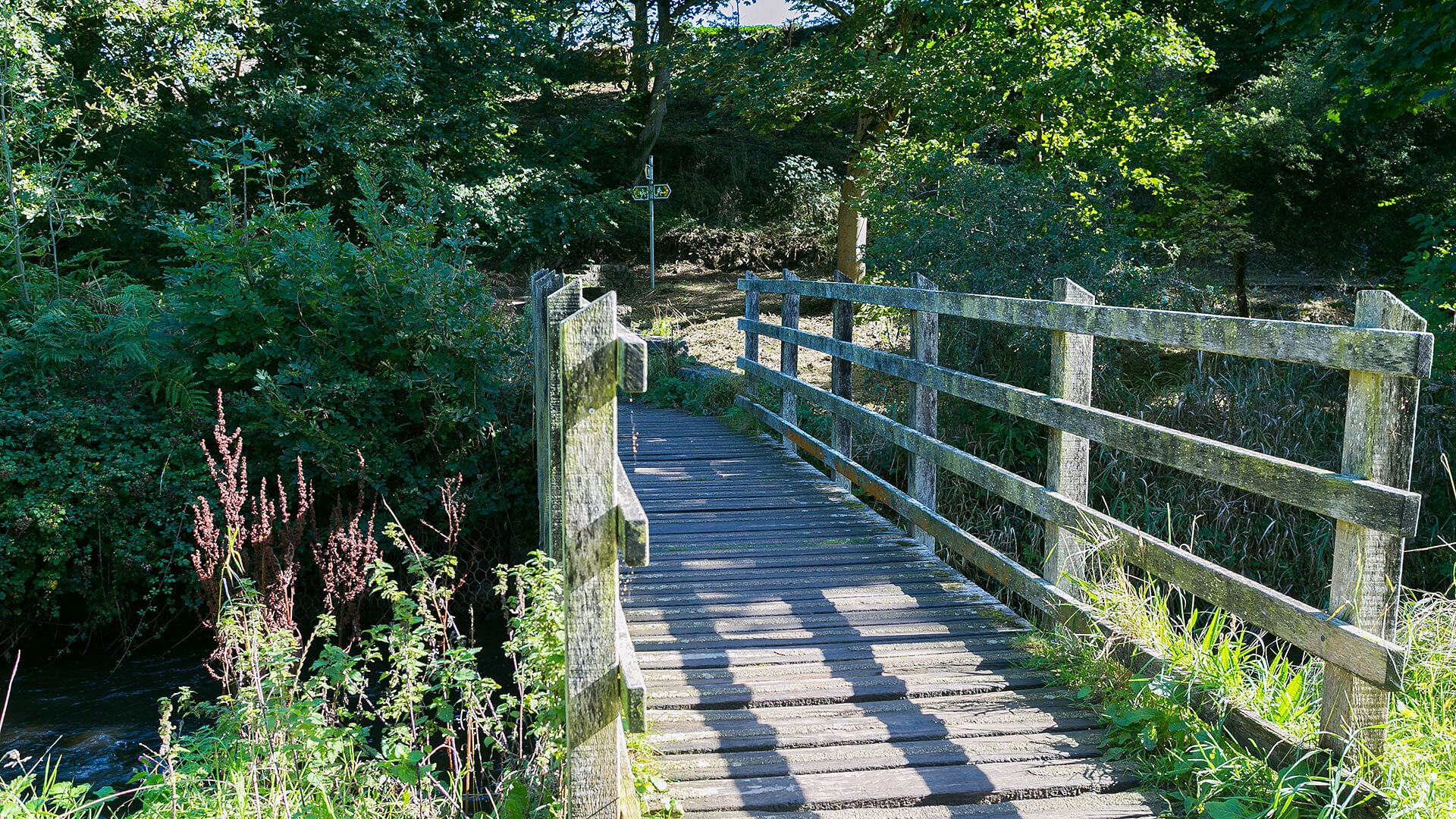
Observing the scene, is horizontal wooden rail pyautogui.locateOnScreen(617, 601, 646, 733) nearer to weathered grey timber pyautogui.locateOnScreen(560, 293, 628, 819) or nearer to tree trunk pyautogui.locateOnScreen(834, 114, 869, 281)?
weathered grey timber pyautogui.locateOnScreen(560, 293, 628, 819)

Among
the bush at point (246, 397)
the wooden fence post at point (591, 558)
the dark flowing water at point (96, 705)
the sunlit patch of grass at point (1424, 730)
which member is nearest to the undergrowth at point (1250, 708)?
the sunlit patch of grass at point (1424, 730)

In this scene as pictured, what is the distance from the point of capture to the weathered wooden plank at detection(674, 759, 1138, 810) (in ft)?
11.0

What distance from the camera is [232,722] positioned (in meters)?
3.86

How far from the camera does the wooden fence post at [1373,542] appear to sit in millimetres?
2959

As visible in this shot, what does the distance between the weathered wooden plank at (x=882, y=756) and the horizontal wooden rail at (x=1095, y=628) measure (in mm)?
342

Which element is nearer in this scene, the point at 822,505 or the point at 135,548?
the point at 822,505

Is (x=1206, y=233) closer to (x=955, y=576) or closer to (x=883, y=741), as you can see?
(x=955, y=576)

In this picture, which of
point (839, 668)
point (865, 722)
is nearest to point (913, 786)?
point (865, 722)

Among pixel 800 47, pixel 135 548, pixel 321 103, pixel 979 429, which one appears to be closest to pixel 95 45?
pixel 321 103

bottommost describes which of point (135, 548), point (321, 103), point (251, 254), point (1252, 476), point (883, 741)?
point (135, 548)

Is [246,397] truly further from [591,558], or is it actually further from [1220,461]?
[1220,461]

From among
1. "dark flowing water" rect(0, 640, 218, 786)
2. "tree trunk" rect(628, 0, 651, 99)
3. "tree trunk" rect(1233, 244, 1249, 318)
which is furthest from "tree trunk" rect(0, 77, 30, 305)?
"tree trunk" rect(628, 0, 651, 99)

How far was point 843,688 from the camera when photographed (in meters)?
A: 4.19

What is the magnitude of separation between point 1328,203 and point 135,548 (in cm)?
1461
